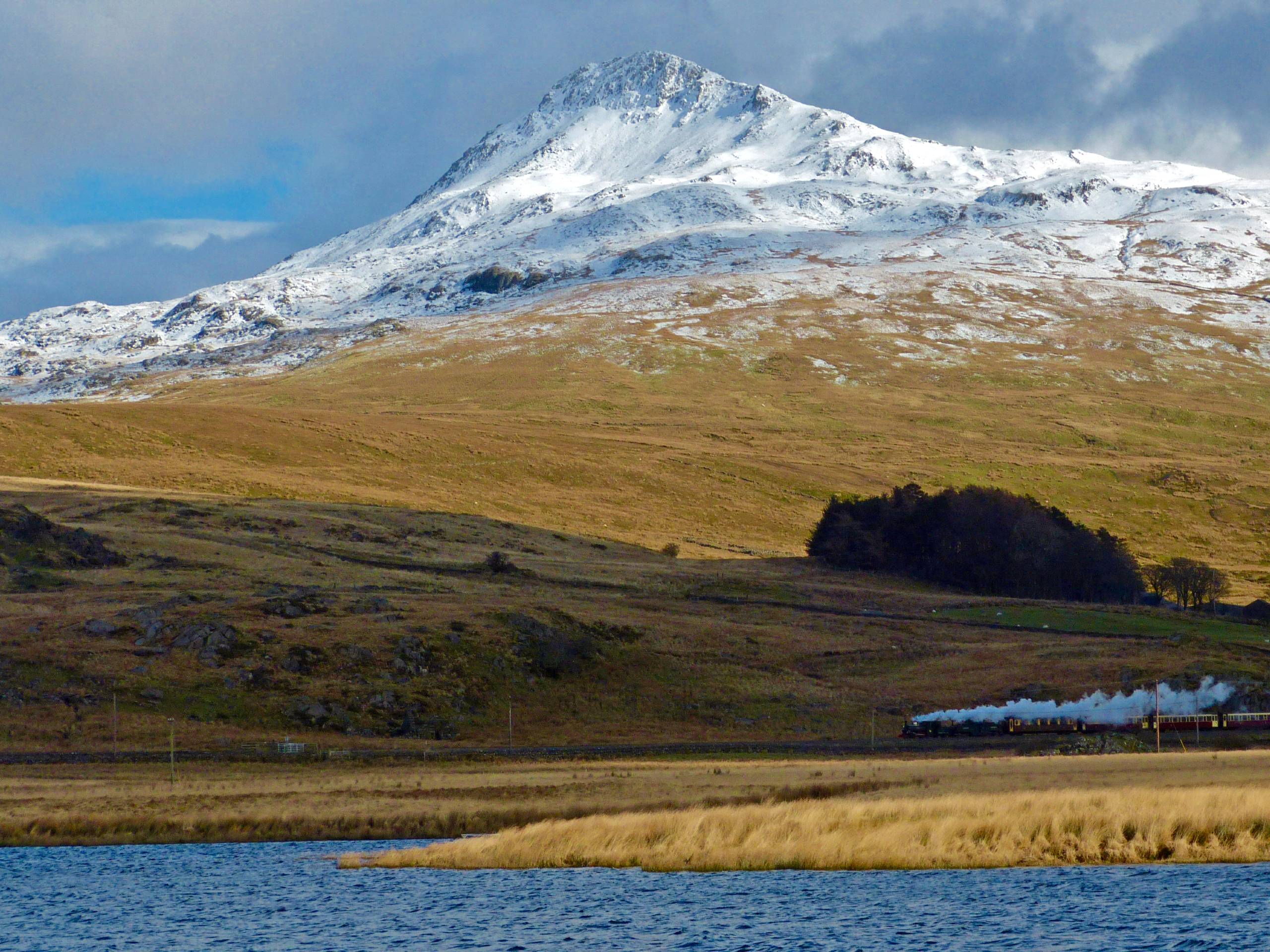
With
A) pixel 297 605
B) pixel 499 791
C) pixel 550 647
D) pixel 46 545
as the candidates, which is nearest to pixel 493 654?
pixel 550 647

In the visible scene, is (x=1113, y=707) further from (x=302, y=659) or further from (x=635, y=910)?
(x=635, y=910)

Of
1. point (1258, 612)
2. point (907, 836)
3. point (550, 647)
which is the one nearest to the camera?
point (907, 836)

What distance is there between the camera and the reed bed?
34.2 metres

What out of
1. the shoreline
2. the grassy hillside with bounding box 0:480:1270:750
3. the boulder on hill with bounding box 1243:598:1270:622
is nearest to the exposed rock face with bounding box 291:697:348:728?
the grassy hillside with bounding box 0:480:1270:750

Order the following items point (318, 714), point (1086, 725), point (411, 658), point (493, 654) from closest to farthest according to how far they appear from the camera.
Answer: point (1086, 725)
point (318, 714)
point (411, 658)
point (493, 654)

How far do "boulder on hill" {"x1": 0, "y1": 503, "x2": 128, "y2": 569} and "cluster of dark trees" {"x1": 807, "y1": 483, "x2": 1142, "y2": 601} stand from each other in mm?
66180

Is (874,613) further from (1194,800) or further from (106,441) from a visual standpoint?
(106,441)

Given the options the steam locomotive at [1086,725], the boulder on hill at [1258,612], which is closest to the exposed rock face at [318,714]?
the steam locomotive at [1086,725]

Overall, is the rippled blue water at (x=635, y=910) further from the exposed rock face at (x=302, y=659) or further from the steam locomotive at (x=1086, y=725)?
the exposed rock face at (x=302, y=659)

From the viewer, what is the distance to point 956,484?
18662 centimetres

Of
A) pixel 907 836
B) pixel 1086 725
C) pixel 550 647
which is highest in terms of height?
pixel 550 647

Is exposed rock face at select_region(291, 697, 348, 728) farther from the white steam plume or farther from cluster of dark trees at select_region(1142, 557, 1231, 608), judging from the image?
cluster of dark trees at select_region(1142, 557, 1231, 608)

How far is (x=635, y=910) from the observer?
3278 centimetres

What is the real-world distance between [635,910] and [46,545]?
74.7 m
